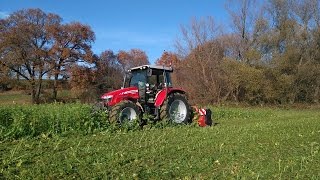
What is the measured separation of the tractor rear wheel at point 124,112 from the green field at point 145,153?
2.84ft

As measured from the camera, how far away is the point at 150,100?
45.0ft

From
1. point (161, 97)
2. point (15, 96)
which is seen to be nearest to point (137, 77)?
point (161, 97)

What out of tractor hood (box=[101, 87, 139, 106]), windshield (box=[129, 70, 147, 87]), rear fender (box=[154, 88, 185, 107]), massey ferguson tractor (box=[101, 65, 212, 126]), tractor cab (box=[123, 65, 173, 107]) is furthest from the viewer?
windshield (box=[129, 70, 147, 87])

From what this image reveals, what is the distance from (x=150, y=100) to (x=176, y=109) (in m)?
1.24

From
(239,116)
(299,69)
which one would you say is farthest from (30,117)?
(299,69)

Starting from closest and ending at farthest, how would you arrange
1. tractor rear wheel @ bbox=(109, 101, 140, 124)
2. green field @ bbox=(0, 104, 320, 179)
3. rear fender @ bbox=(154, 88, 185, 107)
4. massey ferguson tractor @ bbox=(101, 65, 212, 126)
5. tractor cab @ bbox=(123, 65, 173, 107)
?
green field @ bbox=(0, 104, 320, 179), tractor rear wheel @ bbox=(109, 101, 140, 124), massey ferguson tractor @ bbox=(101, 65, 212, 126), tractor cab @ bbox=(123, 65, 173, 107), rear fender @ bbox=(154, 88, 185, 107)

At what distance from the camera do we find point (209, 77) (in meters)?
33.5

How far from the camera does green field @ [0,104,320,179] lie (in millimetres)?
5711

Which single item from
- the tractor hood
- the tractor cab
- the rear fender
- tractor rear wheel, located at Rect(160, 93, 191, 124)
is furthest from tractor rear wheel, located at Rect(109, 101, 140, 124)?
tractor rear wheel, located at Rect(160, 93, 191, 124)

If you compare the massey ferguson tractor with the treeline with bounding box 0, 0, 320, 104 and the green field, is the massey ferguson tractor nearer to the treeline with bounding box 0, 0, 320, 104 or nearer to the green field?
the green field

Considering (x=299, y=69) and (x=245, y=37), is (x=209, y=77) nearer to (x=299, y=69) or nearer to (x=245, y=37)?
(x=245, y=37)

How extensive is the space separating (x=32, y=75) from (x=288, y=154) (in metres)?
39.7

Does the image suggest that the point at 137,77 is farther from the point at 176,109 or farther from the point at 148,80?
the point at 176,109

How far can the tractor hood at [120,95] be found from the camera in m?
12.9
